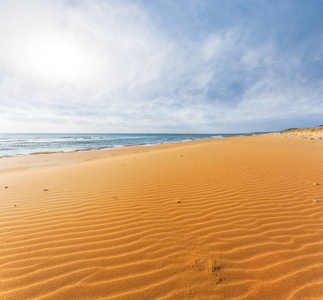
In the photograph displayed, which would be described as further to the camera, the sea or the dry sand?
the sea

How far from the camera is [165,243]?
253 cm

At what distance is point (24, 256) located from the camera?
2.34 m

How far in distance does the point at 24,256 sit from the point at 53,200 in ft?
7.37

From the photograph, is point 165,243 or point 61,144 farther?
point 61,144

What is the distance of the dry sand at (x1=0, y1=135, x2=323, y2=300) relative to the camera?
1.85 metres

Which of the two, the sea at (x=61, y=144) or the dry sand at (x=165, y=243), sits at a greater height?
the sea at (x=61, y=144)

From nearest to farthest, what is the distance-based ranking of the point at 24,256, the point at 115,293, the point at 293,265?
the point at 115,293 < the point at 293,265 < the point at 24,256

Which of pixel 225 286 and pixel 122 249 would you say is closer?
pixel 225 286

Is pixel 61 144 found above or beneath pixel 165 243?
above

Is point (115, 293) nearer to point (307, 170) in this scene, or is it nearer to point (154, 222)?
point (154, 222)

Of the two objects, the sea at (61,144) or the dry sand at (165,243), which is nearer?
the dry sand at (165,243)

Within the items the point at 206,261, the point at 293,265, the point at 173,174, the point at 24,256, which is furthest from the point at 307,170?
the point at 24,256

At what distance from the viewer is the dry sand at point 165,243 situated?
1853 millimetres

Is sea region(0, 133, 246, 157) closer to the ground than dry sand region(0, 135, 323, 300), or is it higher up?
higher up
